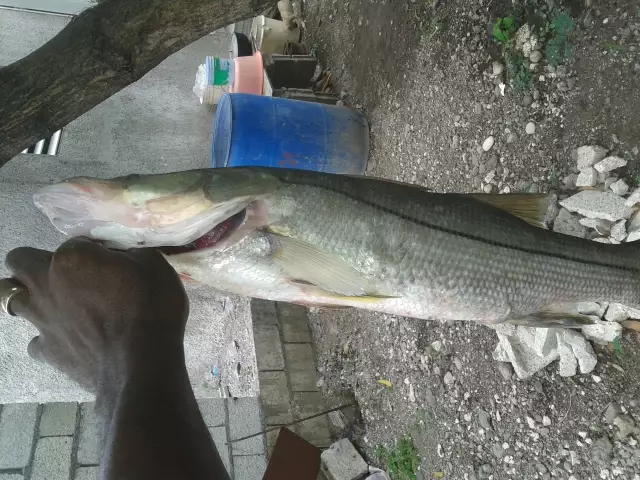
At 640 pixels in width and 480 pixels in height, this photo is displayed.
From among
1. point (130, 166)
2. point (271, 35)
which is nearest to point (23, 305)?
point (130, 166)

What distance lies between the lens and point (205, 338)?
5.14 meters

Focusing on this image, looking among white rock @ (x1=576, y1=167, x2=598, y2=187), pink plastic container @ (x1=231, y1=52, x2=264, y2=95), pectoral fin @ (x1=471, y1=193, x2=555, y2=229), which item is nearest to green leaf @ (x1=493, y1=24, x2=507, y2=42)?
white rock @ (x1=576, y1=167, x2=598, y2=187)

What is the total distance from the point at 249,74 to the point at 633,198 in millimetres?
4179

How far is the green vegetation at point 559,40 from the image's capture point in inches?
128

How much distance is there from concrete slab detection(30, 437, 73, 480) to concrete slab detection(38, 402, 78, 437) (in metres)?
0.05

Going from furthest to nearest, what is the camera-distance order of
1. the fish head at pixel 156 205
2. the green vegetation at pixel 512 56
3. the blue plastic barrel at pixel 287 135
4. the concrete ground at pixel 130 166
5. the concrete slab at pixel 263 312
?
the concrete slab at pixel 263 312
the blue plastic barrel at pixel 287 135
the concrete ground at pixel 130 166
the green vegetation at pixel 512 56
the fish head at pixel 156 205

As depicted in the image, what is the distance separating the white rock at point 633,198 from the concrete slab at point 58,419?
3.72m

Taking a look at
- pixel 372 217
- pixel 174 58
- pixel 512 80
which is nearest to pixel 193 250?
pixel 372 217

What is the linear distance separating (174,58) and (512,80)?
4.83 m

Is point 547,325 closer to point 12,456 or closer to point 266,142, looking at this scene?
point 266,142

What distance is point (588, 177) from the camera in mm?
3027

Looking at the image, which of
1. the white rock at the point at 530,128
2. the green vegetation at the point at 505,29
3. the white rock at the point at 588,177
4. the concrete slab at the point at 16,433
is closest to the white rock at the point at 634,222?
the white rock at the point at 588,177

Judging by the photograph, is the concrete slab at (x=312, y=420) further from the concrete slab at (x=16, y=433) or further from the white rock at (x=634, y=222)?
the white rock at (x=634, y=222)

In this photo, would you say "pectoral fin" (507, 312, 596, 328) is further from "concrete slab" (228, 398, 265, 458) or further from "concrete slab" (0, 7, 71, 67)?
"concrete slab" (0, 7, 71, 67)
